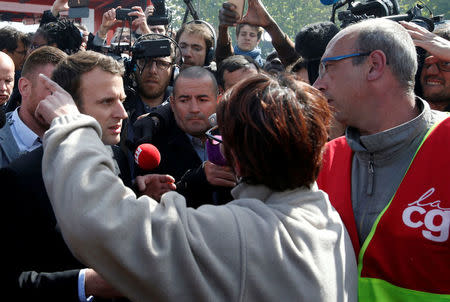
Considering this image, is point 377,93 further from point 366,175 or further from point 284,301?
point 284,301

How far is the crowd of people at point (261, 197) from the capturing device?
1.24 meters

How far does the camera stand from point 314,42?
363 centimetres

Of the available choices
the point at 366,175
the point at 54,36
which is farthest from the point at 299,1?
the point at 366,175

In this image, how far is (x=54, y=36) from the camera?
14.8ft

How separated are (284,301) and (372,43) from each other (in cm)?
112

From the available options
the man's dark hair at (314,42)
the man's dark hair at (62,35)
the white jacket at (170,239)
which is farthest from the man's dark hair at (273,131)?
the man's dark hair at (62,35)

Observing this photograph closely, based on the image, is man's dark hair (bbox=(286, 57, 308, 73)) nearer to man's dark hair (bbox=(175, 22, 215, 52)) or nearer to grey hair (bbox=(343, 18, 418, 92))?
man's dark hair (bbox=(175, 22, 215, 52))

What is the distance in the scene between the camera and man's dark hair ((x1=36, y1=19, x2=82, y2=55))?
4512 mm

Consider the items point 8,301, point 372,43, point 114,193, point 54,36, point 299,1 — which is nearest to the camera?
point 114,193

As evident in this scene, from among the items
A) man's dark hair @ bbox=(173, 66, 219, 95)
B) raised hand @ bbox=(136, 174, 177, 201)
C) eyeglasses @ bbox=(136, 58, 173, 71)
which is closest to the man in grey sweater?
raised hand @ bbox=(136, 174, 177, 201)

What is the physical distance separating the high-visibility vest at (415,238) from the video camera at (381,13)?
1646 millimetres

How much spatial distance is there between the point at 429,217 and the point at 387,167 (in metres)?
0.27

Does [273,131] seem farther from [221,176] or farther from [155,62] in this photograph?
[155,62]

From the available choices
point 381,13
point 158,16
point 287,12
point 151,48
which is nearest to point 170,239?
point 381,13
